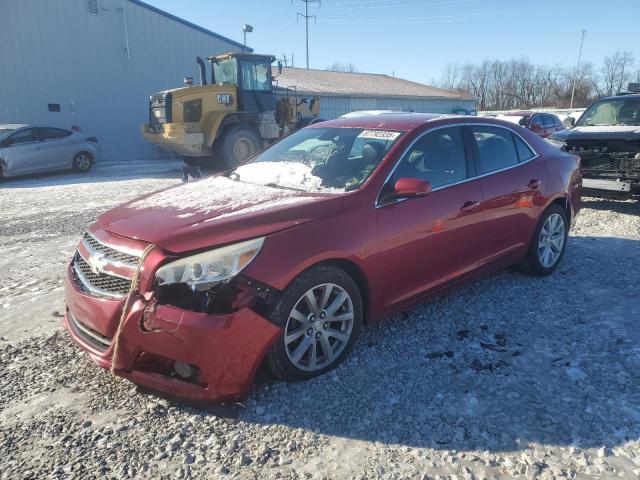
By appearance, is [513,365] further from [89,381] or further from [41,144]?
[41,144]

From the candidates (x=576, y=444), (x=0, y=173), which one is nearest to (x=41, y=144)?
(x=0, y=173)

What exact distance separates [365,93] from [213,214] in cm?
2803

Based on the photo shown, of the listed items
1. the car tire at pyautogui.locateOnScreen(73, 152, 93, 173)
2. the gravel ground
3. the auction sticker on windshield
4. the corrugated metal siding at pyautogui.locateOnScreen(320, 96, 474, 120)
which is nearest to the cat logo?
the car tire at pyautogui.locateOnScreen(73, 152, 93, 173)

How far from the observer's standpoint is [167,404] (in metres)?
2.87

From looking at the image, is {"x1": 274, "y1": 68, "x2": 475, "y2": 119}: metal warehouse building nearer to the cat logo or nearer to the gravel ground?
the cat logo

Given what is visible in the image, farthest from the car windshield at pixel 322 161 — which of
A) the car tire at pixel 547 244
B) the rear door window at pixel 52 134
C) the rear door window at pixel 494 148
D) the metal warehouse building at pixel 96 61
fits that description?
the metal warehouse building at pixel 96 61

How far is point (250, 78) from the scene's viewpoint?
14.4 meters

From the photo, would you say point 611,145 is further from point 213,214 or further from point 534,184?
point 213,214

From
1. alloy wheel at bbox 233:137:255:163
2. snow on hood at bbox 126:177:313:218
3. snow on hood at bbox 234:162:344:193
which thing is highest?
snow on hood at bbox 234:162:344:193

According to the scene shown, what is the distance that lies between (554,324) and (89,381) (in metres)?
3.49

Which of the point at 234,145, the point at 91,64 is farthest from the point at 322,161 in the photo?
the point at 91,64

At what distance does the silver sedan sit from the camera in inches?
508

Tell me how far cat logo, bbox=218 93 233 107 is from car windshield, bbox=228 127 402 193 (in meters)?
9.98

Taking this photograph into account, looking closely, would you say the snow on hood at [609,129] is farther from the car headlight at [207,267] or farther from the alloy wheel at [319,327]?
the car headlight at [207,267]
